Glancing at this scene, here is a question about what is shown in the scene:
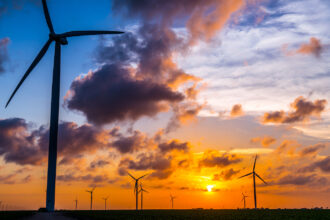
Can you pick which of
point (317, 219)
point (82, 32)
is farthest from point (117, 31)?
point (317, 219)

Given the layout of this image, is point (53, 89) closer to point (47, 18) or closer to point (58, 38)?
point (58, 38)

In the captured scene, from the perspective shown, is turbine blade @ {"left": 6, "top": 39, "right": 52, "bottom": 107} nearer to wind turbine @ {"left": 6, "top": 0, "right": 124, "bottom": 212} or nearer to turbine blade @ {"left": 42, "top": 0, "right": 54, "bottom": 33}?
wind turbine @ {"left": 6, "top": 0, "right": 124, "bottom": 212}

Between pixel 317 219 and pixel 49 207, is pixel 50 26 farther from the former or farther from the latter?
pixel 317 219

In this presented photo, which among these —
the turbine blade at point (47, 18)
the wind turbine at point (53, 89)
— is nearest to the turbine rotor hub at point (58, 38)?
the wind turbine at point (53, 89)

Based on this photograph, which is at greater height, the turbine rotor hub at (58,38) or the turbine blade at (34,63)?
the turbine rotor hub at (58,38)

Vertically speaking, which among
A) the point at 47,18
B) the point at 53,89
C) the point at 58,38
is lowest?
the point at 53,89

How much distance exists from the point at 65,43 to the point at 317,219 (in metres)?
77.3

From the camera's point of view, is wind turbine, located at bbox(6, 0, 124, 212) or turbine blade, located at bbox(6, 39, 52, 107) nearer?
wind turbine, located at bbox(6, 0, 124, 212)

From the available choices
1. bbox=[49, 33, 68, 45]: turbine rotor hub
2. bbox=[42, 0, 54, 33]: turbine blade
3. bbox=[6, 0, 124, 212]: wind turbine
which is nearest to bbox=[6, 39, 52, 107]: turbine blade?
bbox=[6, 0, 124, 212]: wind turbine

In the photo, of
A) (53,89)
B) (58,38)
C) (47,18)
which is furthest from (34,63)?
(53,89)

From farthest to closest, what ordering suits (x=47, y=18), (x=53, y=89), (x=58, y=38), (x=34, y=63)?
(x=47, y=18) → (x=34, y=63) → (x=58, y=38) → (x=53, y=89)

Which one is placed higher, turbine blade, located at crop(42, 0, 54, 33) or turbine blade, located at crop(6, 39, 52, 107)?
turbine blade, located at crop(42, 0, 54, 33)

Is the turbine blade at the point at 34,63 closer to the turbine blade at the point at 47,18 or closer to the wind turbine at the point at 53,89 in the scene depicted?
the wind turbine at the point at 53,89

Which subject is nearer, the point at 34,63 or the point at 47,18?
the point at 34,63
